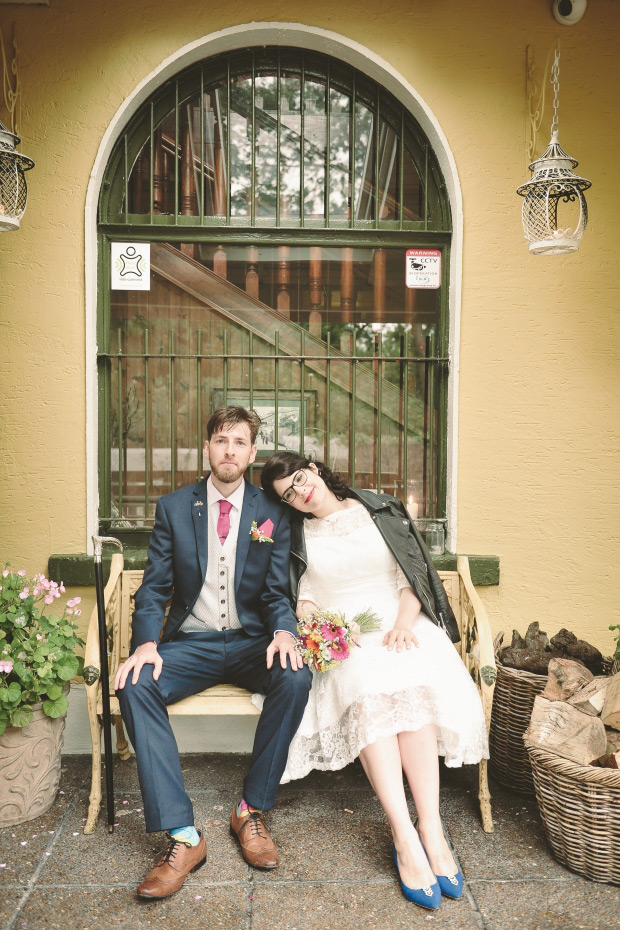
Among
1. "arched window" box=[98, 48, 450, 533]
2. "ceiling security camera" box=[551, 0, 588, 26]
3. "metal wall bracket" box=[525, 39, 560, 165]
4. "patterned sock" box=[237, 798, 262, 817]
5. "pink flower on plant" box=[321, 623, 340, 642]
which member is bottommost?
"patterned sock" box=[237, 798, 262, 817]

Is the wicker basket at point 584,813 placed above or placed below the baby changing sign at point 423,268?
below

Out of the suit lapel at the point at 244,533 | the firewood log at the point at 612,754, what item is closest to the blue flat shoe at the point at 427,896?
the firewood log at the point at 612,754

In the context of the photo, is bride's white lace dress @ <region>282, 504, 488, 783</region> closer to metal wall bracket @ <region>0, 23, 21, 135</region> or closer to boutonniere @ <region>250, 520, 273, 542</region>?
boutonniere @ <region>250, 520, 273, 542</region>

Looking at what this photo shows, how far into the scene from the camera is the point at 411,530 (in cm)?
376

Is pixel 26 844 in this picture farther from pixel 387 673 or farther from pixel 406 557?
pixel 406 557

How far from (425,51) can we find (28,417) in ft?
9.85

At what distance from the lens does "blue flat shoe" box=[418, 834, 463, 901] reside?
9.66 feet

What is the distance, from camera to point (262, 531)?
12.0ft

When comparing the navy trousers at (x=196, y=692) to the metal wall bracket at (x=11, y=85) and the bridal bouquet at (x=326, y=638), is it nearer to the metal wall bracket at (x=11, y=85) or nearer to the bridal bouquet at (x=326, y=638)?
the bridal bouquet at (x=326, y=638)

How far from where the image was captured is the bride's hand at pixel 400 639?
334cm

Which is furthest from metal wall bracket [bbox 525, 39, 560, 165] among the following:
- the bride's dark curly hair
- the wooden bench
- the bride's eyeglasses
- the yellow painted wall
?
the wooden bench

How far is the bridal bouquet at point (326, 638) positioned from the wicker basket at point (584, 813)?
0.88 meters

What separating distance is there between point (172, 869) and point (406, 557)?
1631 mm

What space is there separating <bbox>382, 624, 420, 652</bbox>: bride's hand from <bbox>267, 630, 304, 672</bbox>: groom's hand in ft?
1.28
